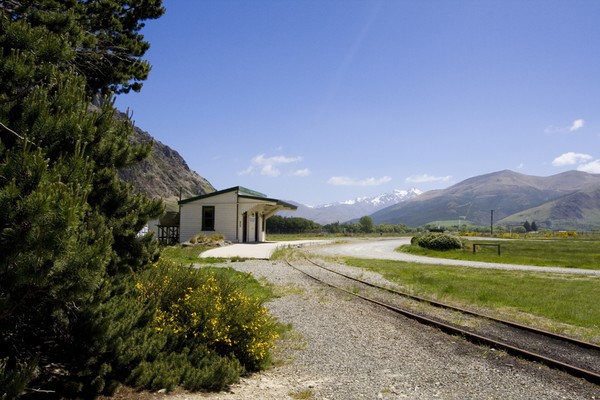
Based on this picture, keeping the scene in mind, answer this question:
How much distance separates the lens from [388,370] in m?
6.89

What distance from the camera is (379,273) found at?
69.1ft

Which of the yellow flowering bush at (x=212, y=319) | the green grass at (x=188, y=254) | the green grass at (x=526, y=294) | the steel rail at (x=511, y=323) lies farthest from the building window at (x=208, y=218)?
the yellow flowering bush at (x=212, y=319)

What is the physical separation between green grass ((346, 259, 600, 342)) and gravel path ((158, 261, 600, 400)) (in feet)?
10.7

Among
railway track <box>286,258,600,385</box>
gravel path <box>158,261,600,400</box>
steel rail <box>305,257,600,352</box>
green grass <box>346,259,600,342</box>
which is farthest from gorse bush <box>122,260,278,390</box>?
green grass <box>346,259,600,342</box>

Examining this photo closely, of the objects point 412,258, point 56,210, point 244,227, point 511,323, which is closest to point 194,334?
point 56,210

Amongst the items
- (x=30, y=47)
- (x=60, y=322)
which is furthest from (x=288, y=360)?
(x=30, y=47)

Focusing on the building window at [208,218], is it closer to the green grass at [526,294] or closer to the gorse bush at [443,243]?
the gorse bush at [443,243]

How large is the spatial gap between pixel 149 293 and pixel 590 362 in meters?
7.18

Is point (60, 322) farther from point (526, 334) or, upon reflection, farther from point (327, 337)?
point (526, 334)

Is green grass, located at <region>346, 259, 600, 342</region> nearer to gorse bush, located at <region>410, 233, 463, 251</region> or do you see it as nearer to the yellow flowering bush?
the yellow flowering bush

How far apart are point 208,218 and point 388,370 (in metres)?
31.4

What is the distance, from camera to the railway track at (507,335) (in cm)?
728

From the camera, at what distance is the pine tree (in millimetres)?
3354

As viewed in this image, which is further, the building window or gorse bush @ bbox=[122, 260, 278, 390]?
the building window
